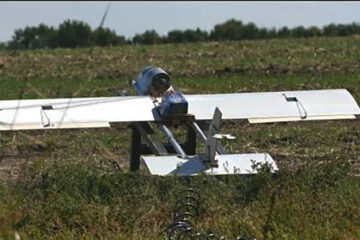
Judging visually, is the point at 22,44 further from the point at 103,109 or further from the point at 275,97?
the point at 275,97

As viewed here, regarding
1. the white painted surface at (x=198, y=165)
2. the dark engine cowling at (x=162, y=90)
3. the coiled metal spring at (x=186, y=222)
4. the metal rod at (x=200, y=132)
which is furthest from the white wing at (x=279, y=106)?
the coiled metal spring at (x=186, y=222)

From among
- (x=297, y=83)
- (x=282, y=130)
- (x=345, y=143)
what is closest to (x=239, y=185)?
(x=345, y=143)

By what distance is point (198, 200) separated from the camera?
5.69 meters

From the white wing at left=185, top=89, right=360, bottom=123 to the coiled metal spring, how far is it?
2268mm

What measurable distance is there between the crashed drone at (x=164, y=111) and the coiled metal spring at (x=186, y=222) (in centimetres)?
170

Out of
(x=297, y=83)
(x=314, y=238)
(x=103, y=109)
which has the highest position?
(x=297, y=83)

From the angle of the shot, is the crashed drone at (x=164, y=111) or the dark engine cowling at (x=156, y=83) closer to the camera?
the crashed drone at (x=164, y=111)

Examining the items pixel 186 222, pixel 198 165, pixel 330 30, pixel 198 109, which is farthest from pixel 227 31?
pixel 186 222

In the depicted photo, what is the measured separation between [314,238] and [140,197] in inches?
77.7

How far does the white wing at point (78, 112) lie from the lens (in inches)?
300

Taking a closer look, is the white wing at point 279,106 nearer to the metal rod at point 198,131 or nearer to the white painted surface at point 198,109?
the white painted surface at point 198,109

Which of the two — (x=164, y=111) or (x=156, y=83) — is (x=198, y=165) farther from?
(x=156, y=83)

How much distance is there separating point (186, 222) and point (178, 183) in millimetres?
1543

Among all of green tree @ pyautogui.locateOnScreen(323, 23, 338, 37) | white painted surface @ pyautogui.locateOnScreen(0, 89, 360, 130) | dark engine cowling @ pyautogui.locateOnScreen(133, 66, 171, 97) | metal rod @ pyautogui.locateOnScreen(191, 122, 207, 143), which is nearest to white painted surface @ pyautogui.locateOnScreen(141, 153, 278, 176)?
metal rod @ pyautogui.locateOnScreen(191, 122, 207, 143)
